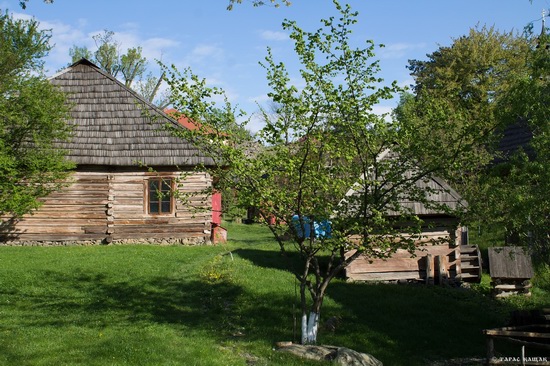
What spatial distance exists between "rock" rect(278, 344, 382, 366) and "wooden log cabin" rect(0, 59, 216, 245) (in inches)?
477

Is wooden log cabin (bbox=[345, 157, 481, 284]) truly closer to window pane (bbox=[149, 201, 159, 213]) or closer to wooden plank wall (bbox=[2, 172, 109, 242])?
window pane (bbox=[149, 201, 159, 213])

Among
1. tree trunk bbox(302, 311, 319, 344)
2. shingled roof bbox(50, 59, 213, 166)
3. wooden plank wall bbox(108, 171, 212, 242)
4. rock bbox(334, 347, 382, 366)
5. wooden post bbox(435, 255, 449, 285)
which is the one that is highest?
shingled roof bbox(50, 59, 213, 166)

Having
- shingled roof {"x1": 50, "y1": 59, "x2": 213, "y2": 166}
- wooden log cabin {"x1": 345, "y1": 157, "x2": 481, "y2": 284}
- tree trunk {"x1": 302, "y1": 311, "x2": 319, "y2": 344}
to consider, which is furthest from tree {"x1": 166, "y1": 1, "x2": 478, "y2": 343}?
shingled roof {"x1": 50, "y1": 59, "x2": 213, "y2": 166}

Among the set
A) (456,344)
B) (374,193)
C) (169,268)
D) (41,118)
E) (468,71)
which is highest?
(468,71)

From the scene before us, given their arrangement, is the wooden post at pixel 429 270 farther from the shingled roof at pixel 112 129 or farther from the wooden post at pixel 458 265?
the shingled roof at pixel 112 129

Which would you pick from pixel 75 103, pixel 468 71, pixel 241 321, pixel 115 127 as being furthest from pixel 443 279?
pixel 468 71

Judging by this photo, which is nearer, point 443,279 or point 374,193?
point 374,193

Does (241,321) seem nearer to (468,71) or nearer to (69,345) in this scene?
(69,345)

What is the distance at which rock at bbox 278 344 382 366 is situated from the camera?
1002 centimetres

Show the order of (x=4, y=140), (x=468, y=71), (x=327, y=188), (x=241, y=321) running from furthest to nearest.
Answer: (x=468, y=71)
(x=4, y=140)
(x=241, y=321)
(x=327, y=188)

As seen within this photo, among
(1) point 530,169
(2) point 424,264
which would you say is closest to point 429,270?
A: (2) point 424,264

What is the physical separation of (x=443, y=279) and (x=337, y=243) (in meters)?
8.47

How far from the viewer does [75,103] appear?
23047 mm

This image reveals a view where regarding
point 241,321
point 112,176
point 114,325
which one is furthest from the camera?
point 112,176
